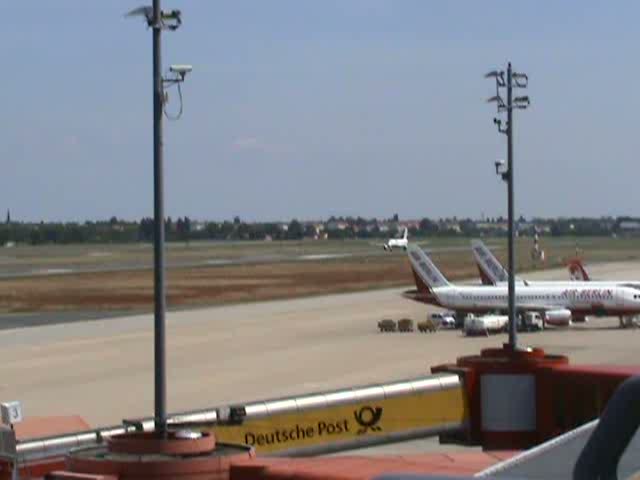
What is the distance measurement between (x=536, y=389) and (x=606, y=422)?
89.7ft

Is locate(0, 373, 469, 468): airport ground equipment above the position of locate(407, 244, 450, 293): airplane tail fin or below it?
below

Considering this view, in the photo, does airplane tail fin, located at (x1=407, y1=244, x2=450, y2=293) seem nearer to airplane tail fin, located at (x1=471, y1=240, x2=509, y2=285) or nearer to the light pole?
airplane tail fin, located at (x1=471, y1=240, x2=509, y2=285)

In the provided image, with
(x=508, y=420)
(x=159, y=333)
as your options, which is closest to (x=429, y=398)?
(x=508, y=420)

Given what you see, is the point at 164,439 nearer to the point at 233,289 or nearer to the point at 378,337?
the point at 378,337

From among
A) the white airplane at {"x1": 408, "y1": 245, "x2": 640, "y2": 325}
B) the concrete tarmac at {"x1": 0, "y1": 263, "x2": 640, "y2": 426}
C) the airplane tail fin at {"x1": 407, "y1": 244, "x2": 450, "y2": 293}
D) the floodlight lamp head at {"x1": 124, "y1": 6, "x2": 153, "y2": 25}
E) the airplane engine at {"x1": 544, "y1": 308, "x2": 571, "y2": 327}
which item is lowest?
the concrete tarmac at {"x1": 0, "y1": 263, "x2": 640, "y2": 426}

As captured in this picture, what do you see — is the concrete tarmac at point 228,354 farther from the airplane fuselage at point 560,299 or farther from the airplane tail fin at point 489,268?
the airplane tail fin at point 489,268

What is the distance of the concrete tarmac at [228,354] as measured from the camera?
163ft

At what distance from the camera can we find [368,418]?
94.8 feet

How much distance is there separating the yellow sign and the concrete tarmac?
15206 millimetres

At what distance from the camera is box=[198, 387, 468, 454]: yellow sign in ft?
86.4

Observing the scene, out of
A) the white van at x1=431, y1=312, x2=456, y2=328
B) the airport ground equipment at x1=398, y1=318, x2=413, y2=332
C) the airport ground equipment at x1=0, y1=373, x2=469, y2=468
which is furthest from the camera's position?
the white van at x1=431, y1=312, x2=456, y2=328

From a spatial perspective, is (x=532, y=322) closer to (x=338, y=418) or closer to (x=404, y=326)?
(x=404, y=326)

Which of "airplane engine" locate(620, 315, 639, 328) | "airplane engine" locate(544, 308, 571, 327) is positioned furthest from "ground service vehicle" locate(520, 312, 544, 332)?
"airplane engine" locate(620, 315, 639, 328)

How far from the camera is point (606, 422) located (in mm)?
4656
